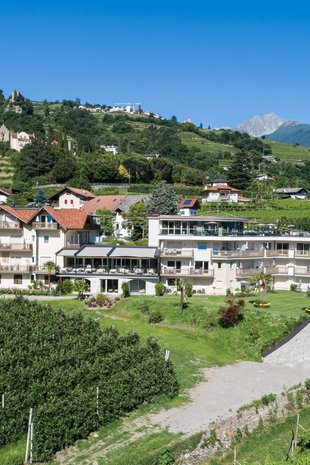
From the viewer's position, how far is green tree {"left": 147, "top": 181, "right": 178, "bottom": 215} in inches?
3241

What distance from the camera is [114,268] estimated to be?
177ft

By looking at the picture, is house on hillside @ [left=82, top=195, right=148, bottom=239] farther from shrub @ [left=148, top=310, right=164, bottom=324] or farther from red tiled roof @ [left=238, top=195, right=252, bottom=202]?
shrub @ [left=148, top=310, right=164, bottom=324]

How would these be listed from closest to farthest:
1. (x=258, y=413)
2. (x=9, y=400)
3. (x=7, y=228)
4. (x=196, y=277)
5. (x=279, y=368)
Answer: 1. (x=9, y=400)
2. (x=258, y=413)
3. (x=279, y=368)
4. (x=196, y=277)
5. (x=7, y=228)

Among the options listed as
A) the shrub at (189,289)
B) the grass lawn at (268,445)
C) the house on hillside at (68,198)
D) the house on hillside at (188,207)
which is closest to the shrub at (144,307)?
the shrub at (189,289)

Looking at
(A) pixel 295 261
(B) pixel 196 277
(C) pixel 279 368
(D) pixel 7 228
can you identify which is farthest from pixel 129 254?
(C) pixel 279 368

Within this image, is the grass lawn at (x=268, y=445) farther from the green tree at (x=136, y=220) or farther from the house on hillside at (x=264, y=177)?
the house on hillside at (x=264, y=177)

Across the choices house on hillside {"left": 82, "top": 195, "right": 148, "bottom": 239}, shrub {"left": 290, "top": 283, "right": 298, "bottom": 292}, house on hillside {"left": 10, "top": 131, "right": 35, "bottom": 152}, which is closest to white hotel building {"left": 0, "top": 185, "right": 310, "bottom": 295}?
shrub {"left": 290, "top": 283, "right": 298, "bottom": 292}

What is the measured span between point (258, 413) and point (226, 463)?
4415 millimetres

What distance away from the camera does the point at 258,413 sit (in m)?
27.8

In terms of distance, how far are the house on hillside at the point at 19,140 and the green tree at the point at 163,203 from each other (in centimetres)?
7831

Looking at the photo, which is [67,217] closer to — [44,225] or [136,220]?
[44,225]

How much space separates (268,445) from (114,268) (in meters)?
30.4

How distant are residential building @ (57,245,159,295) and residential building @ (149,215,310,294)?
156cm

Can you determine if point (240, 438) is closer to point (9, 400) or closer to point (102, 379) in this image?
point (102, 379)
